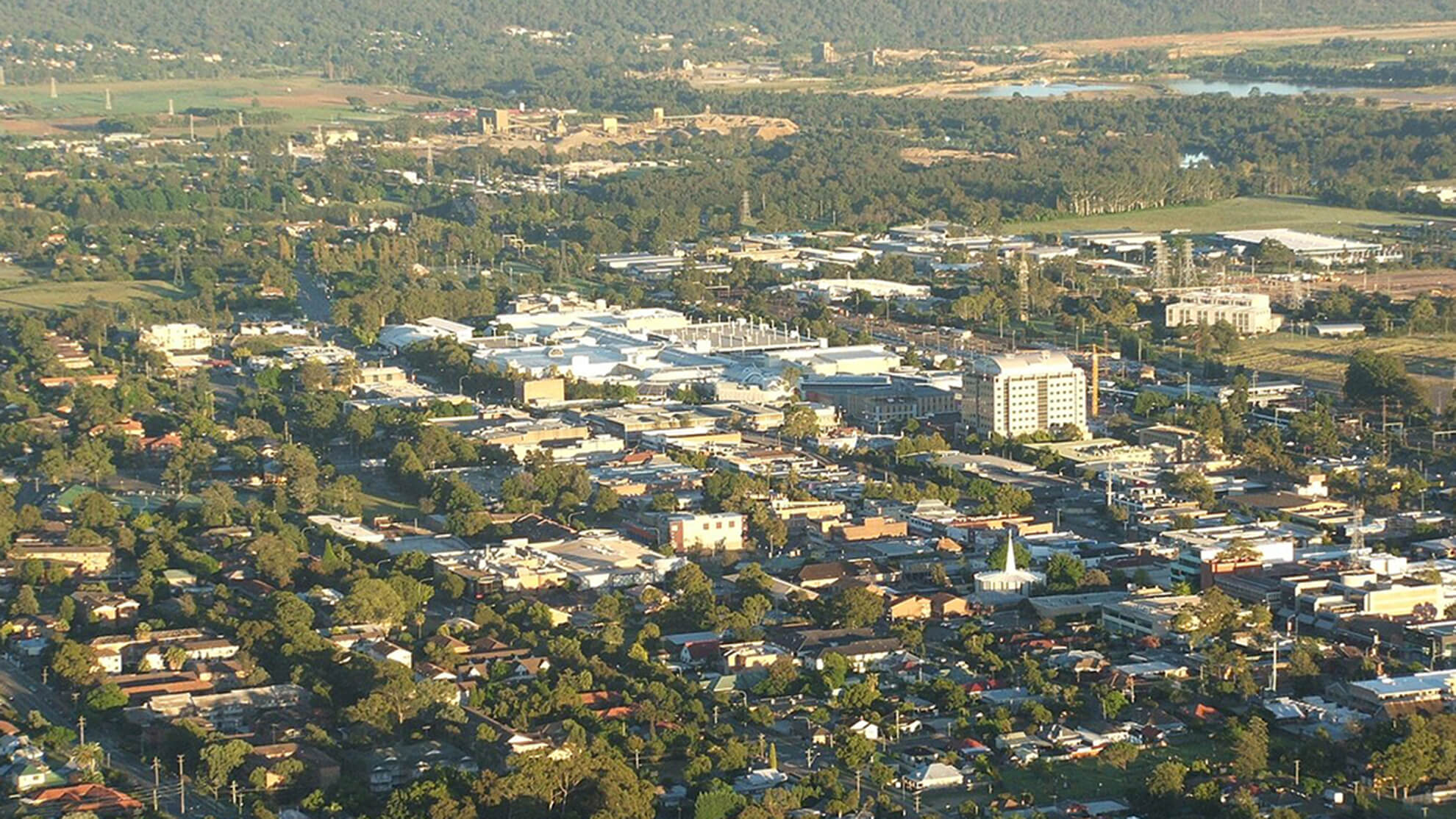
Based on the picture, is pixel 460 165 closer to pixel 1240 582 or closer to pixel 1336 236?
pixel 1336 236

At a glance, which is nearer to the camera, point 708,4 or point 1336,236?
point 1336,236

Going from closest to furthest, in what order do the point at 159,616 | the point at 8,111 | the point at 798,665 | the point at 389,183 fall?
the point at 798,665
the point at 159,616
the point at 389,183
the point at 8,111

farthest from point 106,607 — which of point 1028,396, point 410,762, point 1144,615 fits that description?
point 1028,396

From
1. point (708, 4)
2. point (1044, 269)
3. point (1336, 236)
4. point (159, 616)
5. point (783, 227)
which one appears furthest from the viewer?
point (708, 4)

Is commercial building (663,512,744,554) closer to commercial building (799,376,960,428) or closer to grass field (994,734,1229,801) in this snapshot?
commercial building (799,376,960,428)

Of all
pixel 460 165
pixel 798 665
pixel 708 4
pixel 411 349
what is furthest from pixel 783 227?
pixel 708 4
